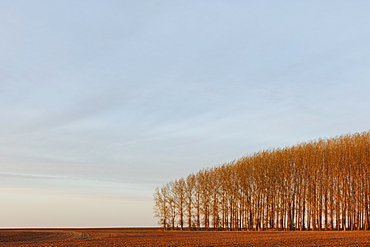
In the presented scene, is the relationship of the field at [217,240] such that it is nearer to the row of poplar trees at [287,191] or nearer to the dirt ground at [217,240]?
the dirt ground at [217,240]

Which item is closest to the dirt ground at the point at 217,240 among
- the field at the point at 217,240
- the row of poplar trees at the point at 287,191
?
the field at the point at 217,240

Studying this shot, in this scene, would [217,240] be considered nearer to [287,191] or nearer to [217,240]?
[217,240]

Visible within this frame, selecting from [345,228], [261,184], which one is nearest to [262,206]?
[261,184]

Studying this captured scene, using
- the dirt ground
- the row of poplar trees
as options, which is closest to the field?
the dirt ground

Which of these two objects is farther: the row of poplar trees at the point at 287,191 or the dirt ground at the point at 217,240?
the row of poplar trees at the point at 287,191

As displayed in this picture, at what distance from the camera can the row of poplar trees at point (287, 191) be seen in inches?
2308

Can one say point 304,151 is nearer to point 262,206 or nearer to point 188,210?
point 262,206

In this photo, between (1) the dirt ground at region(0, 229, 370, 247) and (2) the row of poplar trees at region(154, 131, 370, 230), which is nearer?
(1) the dirt ground at region(0, 229, 370, 247)

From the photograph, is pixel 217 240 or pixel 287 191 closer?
pixel 217 240

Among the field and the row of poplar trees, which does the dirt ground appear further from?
the row of poplar trees

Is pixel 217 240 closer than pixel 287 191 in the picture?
Yes

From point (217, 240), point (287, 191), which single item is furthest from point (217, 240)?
point (287, 191)

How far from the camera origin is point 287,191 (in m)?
65.7

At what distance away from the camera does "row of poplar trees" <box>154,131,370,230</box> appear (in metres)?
58.6
